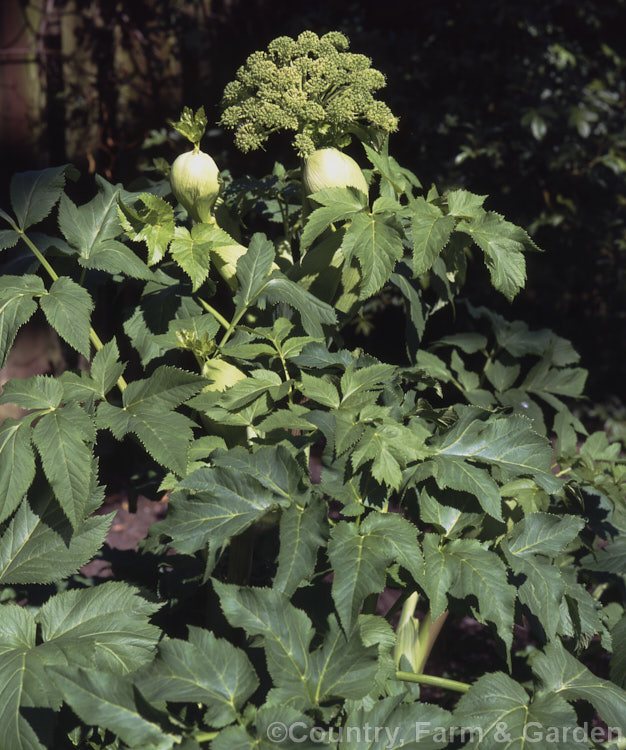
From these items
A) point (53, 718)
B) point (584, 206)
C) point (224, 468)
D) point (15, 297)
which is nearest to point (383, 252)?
point (224, 468)

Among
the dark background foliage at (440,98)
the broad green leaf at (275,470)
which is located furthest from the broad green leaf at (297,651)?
the dark background foliage at (440,98)

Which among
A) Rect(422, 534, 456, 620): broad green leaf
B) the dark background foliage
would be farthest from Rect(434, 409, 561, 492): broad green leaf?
the dark background foliage

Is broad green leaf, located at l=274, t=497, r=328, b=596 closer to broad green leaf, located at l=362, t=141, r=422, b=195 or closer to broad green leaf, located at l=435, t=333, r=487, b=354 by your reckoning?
broad green leaf, located at l=362, t=141, r=422, b=195

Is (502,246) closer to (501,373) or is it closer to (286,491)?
(286,491)

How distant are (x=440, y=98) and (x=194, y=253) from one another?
7.36 ft

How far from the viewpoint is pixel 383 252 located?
0.90 m

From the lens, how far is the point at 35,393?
0.84m

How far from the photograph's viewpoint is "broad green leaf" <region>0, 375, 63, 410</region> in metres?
0.83

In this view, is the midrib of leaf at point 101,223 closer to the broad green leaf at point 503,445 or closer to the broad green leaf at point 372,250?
the broad green leaf at point 372,250

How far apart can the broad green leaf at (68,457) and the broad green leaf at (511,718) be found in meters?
0.45

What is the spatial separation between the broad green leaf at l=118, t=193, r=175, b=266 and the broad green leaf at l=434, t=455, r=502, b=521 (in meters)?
0.43

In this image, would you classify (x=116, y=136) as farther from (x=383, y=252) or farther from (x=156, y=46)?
(x=383, y=252)

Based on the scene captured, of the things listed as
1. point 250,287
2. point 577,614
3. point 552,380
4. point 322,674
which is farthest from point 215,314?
point 552,380

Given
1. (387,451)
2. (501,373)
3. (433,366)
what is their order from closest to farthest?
1. (387,451)
2. (433,366)
3. (501,373)
